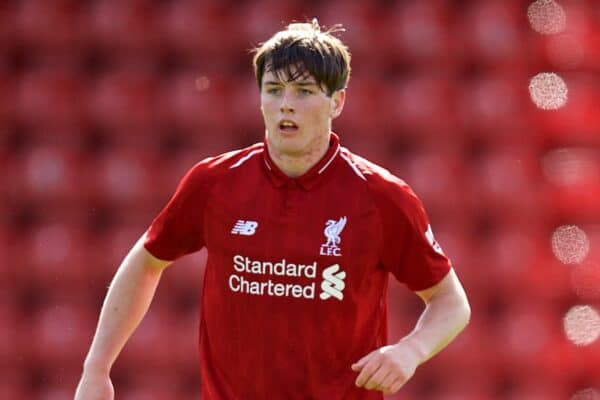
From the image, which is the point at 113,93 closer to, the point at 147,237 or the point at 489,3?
the point at 489,3

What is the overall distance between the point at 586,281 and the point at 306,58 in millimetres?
2099

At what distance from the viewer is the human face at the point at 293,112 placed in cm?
195

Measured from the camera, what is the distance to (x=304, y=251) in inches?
77.6

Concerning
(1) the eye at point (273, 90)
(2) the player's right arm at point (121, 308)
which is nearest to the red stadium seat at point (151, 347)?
(2) the player's right arm at point (121, 308)

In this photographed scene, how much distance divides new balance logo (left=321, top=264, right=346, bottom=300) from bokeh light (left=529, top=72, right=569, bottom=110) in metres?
2.16

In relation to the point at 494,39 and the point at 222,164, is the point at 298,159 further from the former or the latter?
the point at 494,39

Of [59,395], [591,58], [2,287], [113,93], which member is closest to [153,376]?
[59,395]

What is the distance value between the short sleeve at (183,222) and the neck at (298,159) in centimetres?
12

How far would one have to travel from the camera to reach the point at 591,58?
4.01m

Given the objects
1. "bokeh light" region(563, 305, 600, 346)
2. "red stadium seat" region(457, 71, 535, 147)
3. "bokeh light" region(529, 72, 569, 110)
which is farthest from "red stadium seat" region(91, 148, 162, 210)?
"bokeh light" region(563, 305, 600, 346)

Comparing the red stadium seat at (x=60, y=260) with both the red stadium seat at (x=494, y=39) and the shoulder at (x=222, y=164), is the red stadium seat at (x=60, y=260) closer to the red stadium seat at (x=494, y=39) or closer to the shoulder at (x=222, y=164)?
the red stadium seat at (x=494, y=39)

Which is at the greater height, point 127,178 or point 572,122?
point 572,122

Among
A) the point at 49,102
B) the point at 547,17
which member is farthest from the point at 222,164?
the point at 547,17

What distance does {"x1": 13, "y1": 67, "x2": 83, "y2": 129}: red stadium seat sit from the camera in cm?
404
